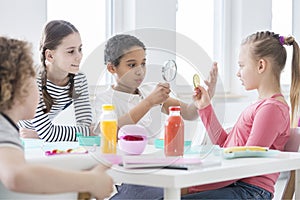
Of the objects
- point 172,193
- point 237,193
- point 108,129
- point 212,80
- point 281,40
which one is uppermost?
point 281,40

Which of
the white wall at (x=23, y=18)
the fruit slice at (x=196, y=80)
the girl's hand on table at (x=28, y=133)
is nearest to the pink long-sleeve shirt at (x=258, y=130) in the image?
the fruit slice at (x=196, y=80)

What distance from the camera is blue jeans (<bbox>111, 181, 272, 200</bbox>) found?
1.72 m

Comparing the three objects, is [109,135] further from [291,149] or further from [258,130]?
[291,149]

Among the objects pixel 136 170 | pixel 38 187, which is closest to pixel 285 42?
pixel 136 170

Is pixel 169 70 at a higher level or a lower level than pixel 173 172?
higher

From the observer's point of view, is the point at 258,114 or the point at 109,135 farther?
the point at 258,114

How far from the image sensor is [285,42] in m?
2.21

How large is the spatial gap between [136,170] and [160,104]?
45 centimetres

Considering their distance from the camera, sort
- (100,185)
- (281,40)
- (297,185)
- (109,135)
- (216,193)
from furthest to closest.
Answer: (281,40)
(297,185)
(216,193)
(109,135)
(100,185)

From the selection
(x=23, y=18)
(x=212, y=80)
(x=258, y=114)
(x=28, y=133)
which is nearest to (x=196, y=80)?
(x=212, y=80)

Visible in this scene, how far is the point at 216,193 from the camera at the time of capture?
67.8 inches

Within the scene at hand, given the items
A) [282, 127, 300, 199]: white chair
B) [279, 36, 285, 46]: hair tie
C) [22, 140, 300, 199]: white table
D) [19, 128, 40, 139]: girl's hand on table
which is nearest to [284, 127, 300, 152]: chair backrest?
[282, 127, 300, 199]: white chair

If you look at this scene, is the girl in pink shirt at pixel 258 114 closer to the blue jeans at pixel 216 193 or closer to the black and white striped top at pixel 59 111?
the blue jeans at pixel 216 193

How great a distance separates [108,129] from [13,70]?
14.1 inches
